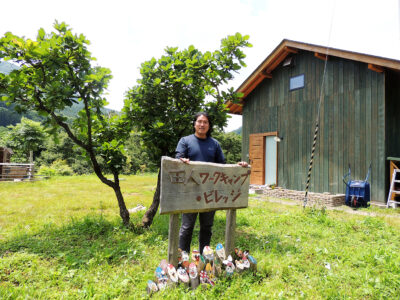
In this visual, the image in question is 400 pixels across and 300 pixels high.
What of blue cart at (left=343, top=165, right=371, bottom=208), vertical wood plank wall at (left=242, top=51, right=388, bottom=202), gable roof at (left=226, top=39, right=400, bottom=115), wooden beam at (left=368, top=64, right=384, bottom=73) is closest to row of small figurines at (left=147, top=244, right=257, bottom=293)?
gable roof at (left=226, top=39, right=400, bottom=115)

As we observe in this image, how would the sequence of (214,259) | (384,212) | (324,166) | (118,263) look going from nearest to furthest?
(214,259), (118,263), (384,212), (324,166)

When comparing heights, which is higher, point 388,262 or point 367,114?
point 367,114

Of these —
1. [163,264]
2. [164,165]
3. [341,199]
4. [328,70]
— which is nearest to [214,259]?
[163,264]

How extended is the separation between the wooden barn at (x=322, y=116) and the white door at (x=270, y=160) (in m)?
0.04

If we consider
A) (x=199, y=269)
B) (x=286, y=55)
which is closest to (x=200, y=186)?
(x=199, y=269)

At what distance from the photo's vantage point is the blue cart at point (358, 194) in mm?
7500

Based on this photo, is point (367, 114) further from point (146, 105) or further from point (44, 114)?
point (44, 114)

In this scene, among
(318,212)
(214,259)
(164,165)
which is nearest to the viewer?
(164,165)

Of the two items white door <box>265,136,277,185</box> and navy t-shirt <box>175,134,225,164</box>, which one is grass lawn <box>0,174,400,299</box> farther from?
white door <box>265,136,277,185</box>

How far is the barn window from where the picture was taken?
9.95 metres

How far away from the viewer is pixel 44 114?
3957mm

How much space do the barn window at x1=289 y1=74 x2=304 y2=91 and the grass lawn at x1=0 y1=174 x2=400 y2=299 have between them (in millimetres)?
5969

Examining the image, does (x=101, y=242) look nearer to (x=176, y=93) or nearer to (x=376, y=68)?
(x=176, y=93)

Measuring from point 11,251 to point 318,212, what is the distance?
20.2 feet
